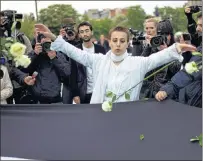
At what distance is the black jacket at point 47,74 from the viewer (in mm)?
5402

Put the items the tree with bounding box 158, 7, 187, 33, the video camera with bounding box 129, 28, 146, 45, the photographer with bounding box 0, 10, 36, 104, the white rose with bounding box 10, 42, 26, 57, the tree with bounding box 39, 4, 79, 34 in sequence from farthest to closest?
1. the tree with bounding box 39, 4, 79, 34
2. the tree with bounding box 158, 7, 187, 33
3. the video camera with bounding box 129, 28, 146, 45
4. the photographer with bounding box 0, 10, 36, 104
5. the white rose with bounding box 10, 42, 26, 57

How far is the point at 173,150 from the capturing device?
388 centimetres

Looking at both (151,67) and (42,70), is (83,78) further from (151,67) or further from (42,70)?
(151,67)

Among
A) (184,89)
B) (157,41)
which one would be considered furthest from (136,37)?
(184,89)

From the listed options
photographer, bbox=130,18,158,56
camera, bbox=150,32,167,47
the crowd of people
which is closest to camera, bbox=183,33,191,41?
the crowd of people

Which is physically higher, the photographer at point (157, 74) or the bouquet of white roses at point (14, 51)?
the bouquet of white roses at point (14, 51)

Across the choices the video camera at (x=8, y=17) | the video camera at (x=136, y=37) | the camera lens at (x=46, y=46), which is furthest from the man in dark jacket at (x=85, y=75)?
the video camera at (x=8, y=17)

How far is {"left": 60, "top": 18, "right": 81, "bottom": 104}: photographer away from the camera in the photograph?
5.54 metres

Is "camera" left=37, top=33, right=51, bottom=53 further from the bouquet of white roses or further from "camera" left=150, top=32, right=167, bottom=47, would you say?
the bouquet of white roses

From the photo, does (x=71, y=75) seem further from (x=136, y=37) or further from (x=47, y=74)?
(x=136, y=37)

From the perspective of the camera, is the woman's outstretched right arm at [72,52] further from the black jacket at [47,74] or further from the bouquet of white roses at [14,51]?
the bouquet of white roses at [14,51]

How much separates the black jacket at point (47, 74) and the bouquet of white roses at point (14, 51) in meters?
2.81

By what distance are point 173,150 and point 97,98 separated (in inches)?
32.6

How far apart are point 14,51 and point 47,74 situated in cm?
301
